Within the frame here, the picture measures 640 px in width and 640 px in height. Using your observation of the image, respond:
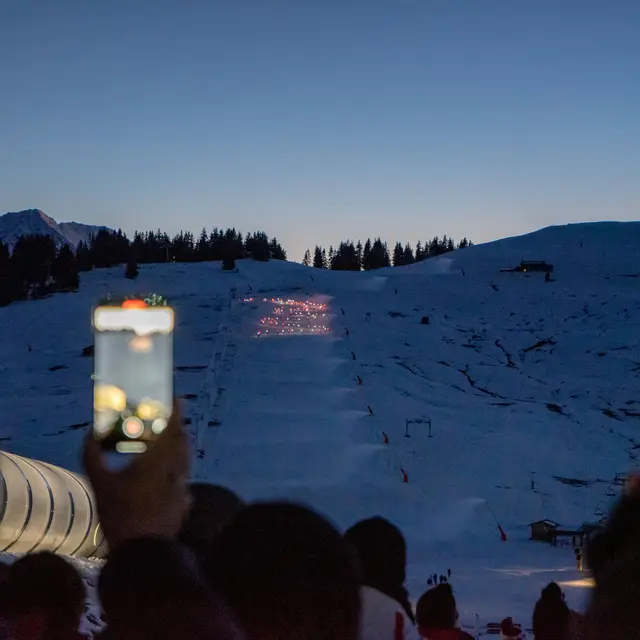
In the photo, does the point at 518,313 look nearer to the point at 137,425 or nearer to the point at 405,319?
the point at 405,319

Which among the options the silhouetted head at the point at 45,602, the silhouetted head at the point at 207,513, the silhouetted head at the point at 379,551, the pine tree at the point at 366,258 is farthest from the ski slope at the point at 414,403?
the pine tree at the point at 366,258

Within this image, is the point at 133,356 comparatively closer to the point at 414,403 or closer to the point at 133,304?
the point at 133,304

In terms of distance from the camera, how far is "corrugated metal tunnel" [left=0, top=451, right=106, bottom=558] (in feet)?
21.5

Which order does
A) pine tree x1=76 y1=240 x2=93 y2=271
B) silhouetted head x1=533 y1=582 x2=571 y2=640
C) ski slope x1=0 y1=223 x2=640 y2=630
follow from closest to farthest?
silhouetted head x1=533 y1=582 x2=571 y2=640
ski slope x1=0 y1=223 x2=640 y2=630
pine tree x1=76 y1=240 x2=93 y2=271

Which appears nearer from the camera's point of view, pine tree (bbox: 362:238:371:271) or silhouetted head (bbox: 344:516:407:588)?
silhouetted head (bbox: 344:516:407:588)

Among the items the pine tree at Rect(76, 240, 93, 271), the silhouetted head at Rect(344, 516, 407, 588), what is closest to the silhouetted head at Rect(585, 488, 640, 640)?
the silhouetted head at Rect(344, 516, 407, 588)

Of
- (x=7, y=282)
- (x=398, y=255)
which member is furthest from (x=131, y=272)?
(x=398, y=255)

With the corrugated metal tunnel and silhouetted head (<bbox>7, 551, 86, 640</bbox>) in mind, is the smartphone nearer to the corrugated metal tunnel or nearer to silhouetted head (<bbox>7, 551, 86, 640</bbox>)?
the corrugated metal tunnel

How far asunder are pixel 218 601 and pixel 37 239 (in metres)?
75.9

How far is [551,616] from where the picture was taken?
12.1ft

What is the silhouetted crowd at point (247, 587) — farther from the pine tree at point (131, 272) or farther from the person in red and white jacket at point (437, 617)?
the pine tree at point (131, 272)

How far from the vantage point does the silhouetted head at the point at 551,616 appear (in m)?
3.64

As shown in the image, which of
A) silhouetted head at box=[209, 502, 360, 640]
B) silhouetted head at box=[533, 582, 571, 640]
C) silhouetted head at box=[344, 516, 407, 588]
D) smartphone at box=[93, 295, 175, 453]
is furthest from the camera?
smartphone at box=[93, 295, 175, 453]

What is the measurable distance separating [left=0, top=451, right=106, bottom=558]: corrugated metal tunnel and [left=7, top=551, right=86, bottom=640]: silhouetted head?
3821 mm
